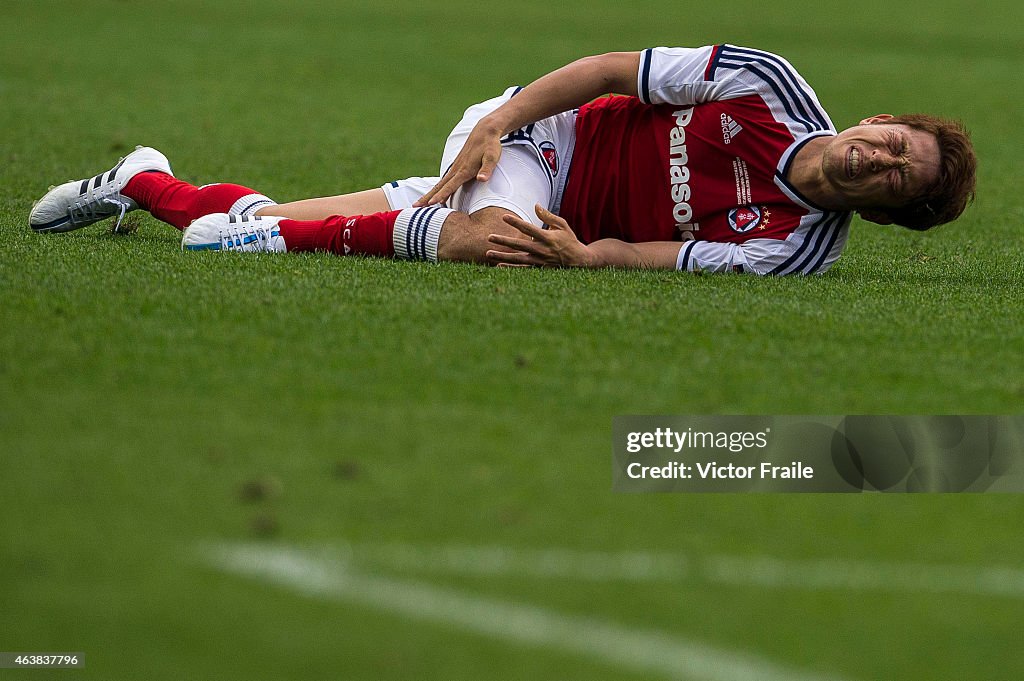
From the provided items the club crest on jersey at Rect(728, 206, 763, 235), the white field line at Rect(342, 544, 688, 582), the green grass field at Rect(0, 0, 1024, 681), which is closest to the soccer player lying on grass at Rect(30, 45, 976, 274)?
the club crest on jersey at Rect(728, 206, 763, 235)

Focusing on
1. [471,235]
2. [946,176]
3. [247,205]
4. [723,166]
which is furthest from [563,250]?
[946,176]

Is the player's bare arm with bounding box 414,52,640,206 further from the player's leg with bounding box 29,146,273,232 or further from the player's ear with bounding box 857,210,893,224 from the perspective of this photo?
the player's ear with bounding box 857,210,893,224

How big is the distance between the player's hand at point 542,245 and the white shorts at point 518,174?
0.40 ft

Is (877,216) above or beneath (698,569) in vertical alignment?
above

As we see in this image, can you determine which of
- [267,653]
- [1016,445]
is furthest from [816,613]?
[1016,445]

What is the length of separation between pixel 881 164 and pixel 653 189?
77cm

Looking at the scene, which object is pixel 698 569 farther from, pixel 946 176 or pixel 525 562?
pixel 946 176

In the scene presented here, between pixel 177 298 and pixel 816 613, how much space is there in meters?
2.18

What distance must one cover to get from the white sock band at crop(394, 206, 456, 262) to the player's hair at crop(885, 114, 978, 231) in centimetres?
157

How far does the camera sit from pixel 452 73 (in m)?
12.0

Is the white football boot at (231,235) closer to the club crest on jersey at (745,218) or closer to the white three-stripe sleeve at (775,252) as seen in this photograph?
the white three-stripe sleeve at (775,252)

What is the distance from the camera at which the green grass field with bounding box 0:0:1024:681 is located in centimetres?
203

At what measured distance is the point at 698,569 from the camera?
7.38 feet

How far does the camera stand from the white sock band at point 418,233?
449cm
